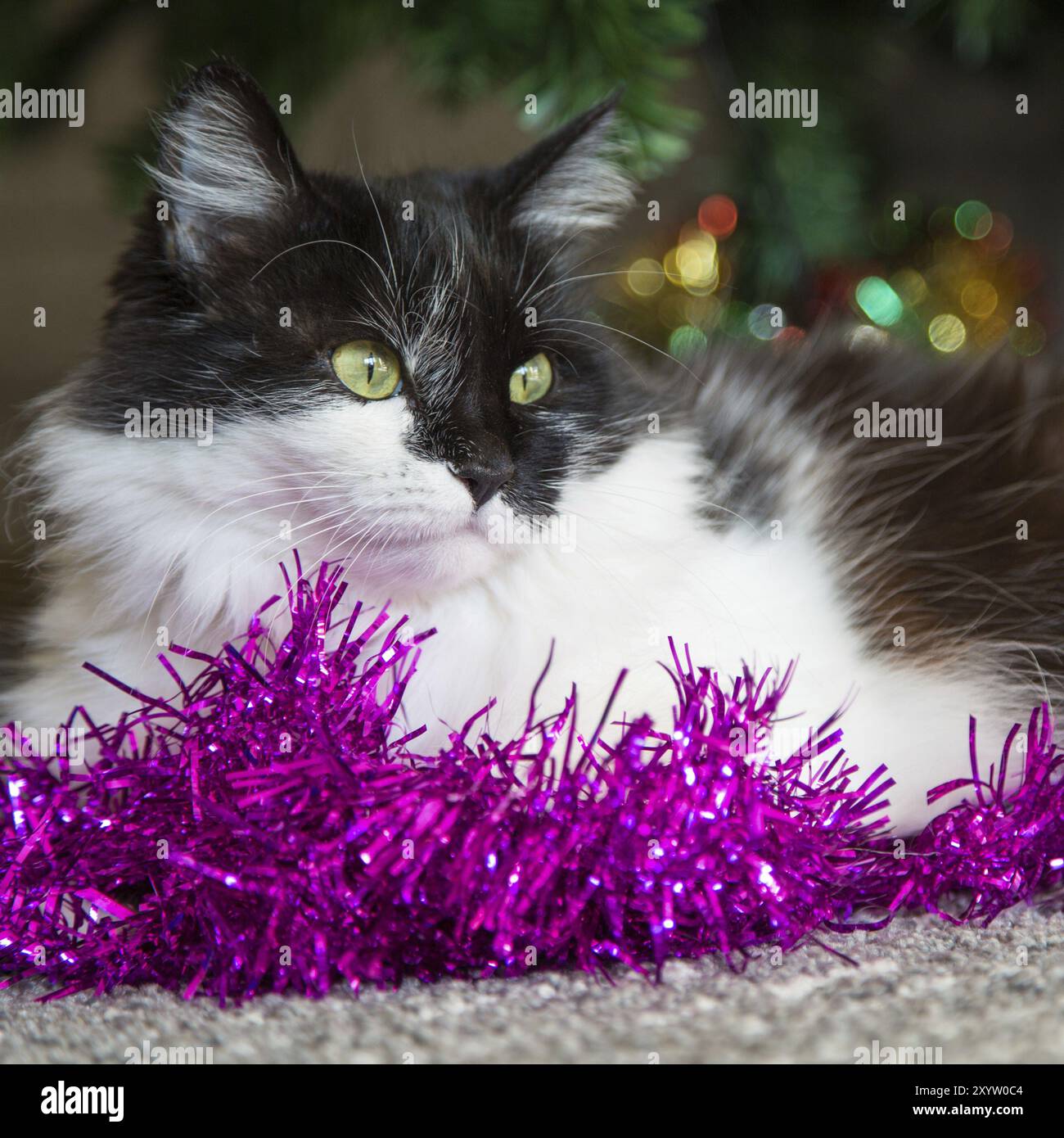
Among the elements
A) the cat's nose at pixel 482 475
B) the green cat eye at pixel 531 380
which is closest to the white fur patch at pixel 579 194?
the green cat eye at pixel 531 380

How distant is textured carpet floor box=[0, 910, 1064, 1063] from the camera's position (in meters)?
0.58

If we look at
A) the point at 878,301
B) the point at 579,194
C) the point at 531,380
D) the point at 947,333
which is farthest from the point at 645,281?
the point at 531,380

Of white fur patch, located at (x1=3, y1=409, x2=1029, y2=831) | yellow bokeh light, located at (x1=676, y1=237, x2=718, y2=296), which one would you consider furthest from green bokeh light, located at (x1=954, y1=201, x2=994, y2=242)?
white fur patch, located at (x1=3, y1=409, x2=1029, y2=831)

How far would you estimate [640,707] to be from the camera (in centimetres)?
83

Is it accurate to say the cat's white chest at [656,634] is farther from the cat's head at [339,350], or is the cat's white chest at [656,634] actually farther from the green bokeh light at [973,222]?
the green bokeh light at [973,222]

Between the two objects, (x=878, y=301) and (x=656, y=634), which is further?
(x=878, y=301)

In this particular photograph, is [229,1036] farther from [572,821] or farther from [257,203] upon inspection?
[257,203]

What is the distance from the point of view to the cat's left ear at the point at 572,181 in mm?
926

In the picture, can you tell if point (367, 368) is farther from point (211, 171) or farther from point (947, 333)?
point (947, 333)

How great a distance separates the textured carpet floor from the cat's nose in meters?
0.33

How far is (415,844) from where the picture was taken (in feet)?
2.21

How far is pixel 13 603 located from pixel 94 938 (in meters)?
0.52

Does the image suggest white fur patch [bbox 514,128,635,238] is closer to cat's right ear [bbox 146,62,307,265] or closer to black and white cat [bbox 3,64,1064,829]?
black and white cat [bbox 3,64,1064,829]

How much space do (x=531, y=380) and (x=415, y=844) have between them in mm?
394
